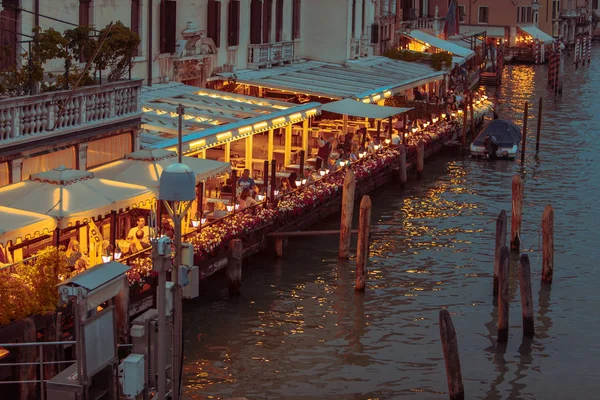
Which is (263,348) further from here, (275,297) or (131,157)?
(131,157)

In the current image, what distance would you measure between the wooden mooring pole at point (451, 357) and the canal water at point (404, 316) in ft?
2.55

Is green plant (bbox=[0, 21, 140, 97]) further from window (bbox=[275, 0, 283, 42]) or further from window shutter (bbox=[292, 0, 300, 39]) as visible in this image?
window shutter (bbox=[292, 0, 300, 39])

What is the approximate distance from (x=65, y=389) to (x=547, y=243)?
14.3m

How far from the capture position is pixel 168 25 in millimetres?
35406

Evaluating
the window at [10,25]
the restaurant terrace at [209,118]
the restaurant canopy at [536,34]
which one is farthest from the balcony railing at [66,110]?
the restaurant canopy at [536,34]

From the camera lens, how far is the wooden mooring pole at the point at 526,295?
2319 cm

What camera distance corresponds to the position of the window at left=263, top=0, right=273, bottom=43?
43.1m

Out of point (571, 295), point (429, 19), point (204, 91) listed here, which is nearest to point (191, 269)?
point (571, 295)

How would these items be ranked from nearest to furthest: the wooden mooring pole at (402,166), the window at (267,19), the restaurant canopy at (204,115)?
the restaurant canopy at (204,115), the wooden mooring pole at (402,166), the window at (267,19)

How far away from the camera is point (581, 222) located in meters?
34.9

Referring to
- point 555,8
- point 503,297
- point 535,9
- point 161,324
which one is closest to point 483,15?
point 535,9

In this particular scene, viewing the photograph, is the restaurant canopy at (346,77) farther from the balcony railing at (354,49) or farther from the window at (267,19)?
the window at (267,19)

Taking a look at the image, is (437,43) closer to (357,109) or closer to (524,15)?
(357,109)

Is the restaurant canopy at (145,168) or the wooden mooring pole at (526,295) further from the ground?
the restaurant canopy at (145,168)
